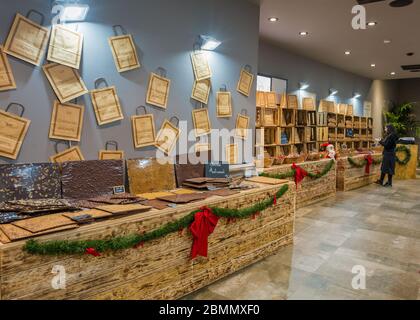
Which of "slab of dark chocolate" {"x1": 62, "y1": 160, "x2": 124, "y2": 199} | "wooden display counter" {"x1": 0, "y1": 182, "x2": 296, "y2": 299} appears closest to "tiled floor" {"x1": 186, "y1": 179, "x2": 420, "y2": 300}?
"wooden display counter" {"x1": 0, "y1": 182, "x2": 296, "y2": 299}

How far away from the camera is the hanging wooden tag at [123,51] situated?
111 inches

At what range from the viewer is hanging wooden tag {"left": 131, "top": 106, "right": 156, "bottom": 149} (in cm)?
303

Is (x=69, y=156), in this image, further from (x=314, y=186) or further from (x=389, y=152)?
(x=389, y=152)

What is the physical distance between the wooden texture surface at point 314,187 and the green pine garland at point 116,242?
2366 millimetres

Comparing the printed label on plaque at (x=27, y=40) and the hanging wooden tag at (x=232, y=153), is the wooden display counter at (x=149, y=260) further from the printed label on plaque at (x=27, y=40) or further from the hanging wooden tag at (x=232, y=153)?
the printed label on plaque at (x=27, y=40)

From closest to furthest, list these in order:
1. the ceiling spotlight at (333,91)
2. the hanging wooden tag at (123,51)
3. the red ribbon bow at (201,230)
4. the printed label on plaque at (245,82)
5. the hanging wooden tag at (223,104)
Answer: the red ribbon bow at (201,230)
the hanging wooden tag at (123,51)
the hanging wooden tag at (223,104)
the printed label on plaque at (245,82)
the ceiling spotlight at (333,91)

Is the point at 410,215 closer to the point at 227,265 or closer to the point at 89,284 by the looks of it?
the point at 227,265

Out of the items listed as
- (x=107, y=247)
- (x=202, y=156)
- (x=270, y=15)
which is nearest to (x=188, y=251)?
(x=107, y=247)

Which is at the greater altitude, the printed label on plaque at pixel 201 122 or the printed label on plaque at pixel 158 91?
the printed label on plaque at pixel 158 91

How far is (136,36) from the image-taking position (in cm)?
297

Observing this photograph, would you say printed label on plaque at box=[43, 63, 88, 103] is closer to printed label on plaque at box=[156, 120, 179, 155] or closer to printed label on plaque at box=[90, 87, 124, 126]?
printed label on plaque at box=[90, 87, 124, 126]

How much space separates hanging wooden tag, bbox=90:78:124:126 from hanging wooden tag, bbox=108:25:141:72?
22 centimetres

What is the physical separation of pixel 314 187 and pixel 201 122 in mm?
2945

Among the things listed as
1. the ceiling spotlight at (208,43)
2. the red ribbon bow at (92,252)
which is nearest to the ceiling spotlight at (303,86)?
the ceiling spotlight at (208,43)
